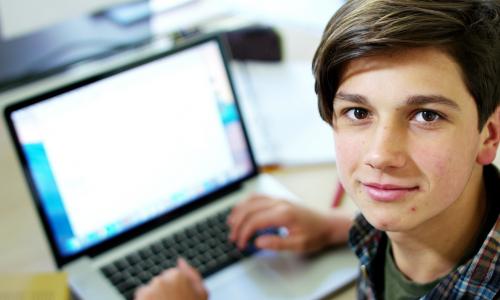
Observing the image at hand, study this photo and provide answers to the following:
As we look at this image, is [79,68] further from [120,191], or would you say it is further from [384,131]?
[384,131]

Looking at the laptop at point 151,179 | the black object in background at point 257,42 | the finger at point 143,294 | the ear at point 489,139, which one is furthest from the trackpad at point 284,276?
the black object in background at point 257,42

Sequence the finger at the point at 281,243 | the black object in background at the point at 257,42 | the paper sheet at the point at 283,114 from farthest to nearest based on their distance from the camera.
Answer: the black object in background at the point at 257,42, the paper sheet at the point at 283,114, the finger at the point at 281,243

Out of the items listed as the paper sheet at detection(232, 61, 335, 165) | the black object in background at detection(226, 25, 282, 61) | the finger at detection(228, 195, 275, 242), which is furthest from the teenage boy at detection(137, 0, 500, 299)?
the black object in background at detection(226, 25, 282, 61)

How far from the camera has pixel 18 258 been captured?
3.49ft

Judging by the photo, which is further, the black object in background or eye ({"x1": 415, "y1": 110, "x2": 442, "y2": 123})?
the black object in background

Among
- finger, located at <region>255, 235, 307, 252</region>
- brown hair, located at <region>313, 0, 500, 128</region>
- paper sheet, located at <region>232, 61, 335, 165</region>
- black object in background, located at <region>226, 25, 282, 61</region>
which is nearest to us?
brown hair, located at <region>313, 0, 500, 128</region>

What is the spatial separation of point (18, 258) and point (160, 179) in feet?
0.93

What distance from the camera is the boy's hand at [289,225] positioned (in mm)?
953

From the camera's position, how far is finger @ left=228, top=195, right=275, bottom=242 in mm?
987

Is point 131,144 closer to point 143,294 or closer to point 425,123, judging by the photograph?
point 143,294

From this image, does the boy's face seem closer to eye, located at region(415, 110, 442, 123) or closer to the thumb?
eye, located at region(415, 110, 442, 123)

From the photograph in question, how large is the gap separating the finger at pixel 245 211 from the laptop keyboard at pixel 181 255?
17mm

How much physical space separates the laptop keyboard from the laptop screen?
0.05 metres

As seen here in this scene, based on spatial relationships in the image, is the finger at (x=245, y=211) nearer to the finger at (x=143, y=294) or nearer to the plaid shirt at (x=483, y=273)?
the finger at (x=143, y=294)
